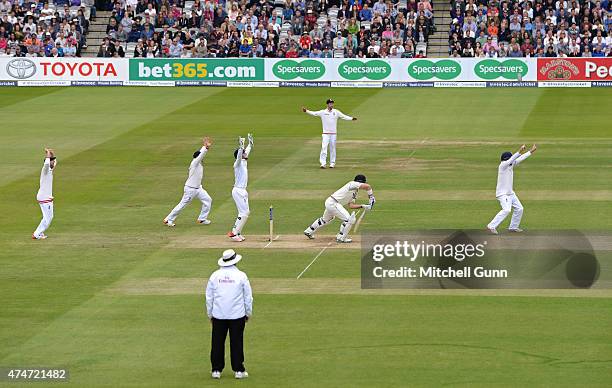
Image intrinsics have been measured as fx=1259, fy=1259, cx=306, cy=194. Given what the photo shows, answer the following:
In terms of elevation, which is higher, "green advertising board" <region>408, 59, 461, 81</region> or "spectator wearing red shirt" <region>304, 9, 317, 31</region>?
"spectator wearing red shirt" <region>304, 9, 317, 31</region>

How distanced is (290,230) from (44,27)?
3569cm

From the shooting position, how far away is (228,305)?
17219 mm

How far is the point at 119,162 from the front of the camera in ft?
124

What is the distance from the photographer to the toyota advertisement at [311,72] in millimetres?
54062

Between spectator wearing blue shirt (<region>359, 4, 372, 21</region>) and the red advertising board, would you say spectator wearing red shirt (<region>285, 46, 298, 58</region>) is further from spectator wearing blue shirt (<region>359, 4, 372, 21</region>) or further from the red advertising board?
the red advertising board

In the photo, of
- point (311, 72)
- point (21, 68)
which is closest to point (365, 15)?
point (311, 72)

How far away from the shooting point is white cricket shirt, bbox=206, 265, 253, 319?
56.3ft

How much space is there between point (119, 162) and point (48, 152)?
1063 centimetres

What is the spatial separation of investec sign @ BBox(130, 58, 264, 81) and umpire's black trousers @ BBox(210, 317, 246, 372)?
3919cm

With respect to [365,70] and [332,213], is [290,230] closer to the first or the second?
[332,213]

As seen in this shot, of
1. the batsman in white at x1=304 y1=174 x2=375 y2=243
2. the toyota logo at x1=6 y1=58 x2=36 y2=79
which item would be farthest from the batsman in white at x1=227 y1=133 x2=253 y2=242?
the toyota logo at x1=6 y1=58 x2=36 y2=79

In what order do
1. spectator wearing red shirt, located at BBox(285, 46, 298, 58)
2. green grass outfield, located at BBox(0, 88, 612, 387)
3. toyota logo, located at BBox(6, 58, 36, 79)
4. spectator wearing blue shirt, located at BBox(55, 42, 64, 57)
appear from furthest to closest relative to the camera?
spectator wearing blue shirt, located at BBox(55, 42, 64, 57), toyota logo, located at BBox(6, 58, 36, 79), spectator wearing red shirt, located at BBox(285, 46, 298, 58), green grass outfield, located at BBox(0, 88, 612, 387)

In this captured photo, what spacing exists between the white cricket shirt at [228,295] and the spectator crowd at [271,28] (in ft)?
128

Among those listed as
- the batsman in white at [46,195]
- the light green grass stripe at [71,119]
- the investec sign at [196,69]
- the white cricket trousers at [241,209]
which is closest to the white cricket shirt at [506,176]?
the white cricket trousers at [241,209]
